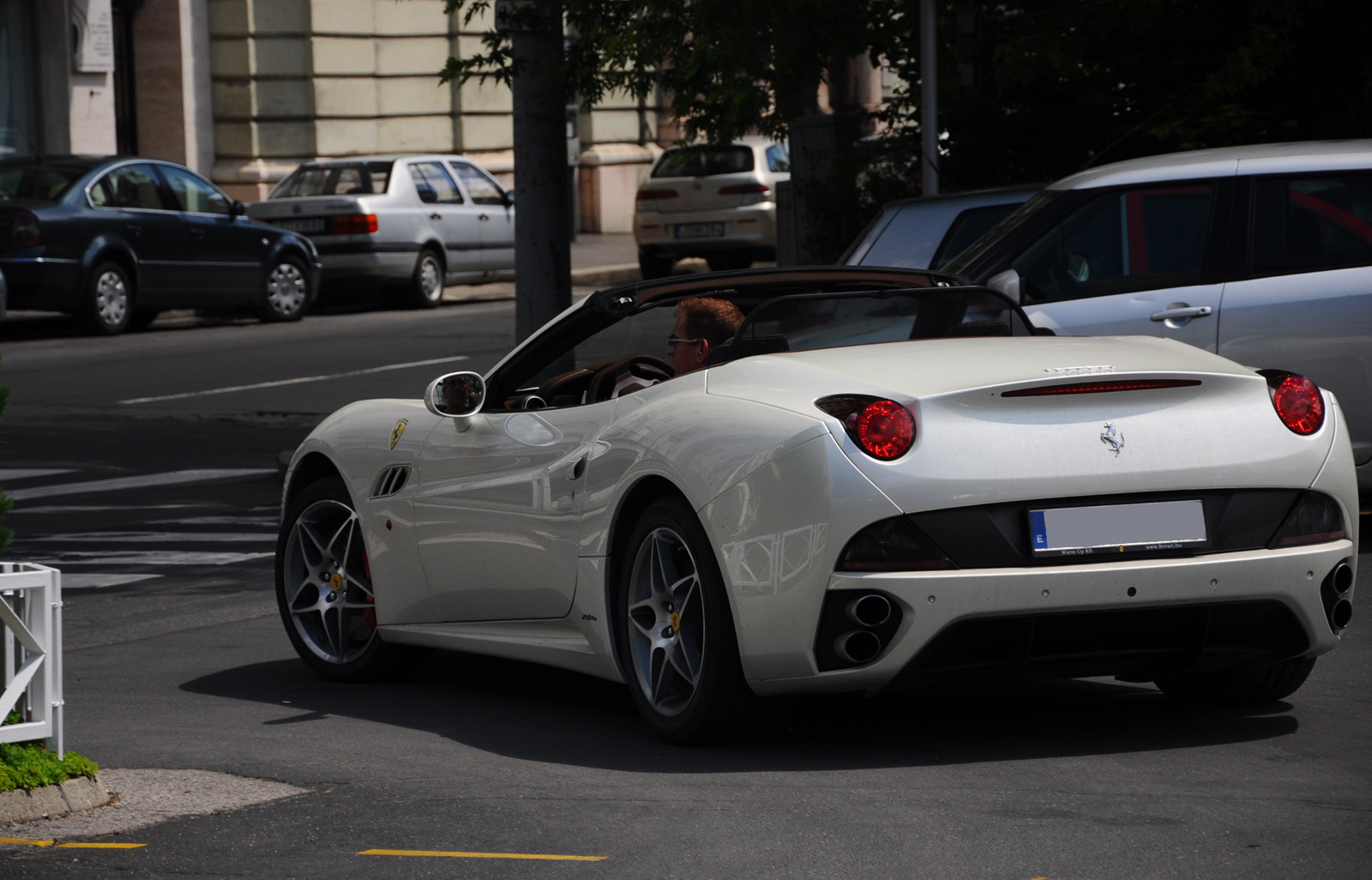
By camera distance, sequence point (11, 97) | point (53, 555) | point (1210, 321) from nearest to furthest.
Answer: point (1210, 321) → point (53, 555) → point (11, 97)

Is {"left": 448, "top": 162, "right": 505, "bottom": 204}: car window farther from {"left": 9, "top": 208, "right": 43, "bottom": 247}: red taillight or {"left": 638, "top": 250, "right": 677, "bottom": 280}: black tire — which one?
{"left": 9, "top": 208, "right": 43, "bottom": 247}: red taillight

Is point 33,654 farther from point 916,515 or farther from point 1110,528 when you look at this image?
point 1110,528

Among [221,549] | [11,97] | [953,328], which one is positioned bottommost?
[221,549]

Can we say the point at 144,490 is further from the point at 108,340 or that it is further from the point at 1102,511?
the point at 108,340

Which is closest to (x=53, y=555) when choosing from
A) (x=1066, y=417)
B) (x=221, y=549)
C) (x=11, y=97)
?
(x=221, y=549)

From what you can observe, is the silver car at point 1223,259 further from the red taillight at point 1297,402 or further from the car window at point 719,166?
the car window at point 719,166

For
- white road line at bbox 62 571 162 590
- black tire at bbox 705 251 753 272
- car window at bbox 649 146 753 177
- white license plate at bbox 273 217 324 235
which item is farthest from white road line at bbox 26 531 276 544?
black tire at bbox 705 251 753 272

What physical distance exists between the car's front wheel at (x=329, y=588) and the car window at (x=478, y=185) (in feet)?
67.3

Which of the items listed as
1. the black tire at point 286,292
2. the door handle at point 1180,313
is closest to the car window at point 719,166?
the black tire at point 286,292

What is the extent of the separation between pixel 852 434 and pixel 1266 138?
9.67 m

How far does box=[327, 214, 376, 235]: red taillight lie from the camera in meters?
25.6

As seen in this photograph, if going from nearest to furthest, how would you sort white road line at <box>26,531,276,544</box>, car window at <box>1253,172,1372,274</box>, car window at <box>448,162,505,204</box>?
car window at <box>1253,172,1372,274</box>
white road line at <box>26,531,276,544</box>
car window at <box>448,162,505,204</box>

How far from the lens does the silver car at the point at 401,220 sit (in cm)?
2578

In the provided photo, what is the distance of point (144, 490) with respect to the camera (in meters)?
12.6
